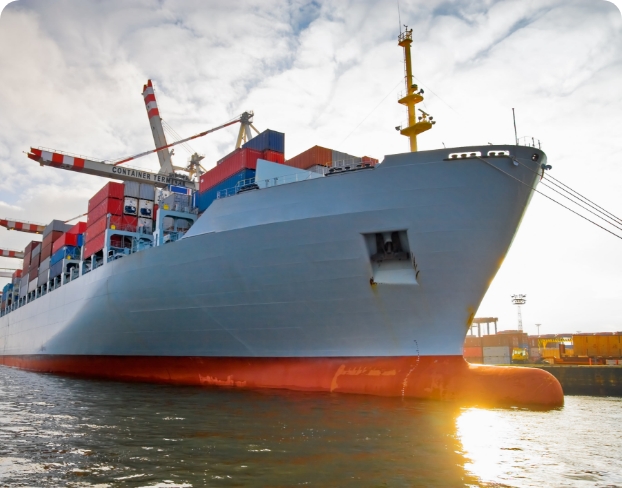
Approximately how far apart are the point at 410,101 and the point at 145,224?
51.5 feet

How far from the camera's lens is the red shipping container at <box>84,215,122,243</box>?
23.7 meters

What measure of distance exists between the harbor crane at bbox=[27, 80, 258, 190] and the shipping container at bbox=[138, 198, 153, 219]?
4.07 metres

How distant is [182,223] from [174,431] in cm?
1514

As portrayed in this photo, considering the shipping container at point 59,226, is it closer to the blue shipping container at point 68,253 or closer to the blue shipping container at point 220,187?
the blue shipping container at point 68,253

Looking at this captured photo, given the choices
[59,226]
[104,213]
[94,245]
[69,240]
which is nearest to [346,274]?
[104,213]

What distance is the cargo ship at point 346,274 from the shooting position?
13.0m

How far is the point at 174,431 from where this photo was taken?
28.0 feet

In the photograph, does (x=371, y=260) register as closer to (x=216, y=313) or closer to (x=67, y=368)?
(x=216, y=313)

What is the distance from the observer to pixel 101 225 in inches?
960

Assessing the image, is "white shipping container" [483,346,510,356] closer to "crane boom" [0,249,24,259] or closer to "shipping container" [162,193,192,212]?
"shipping container" [162,193,192,212]

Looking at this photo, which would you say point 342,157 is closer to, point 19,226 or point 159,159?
point 159,159

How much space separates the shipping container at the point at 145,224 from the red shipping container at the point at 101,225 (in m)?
1.04

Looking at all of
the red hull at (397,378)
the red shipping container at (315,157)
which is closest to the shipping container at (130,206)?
the red hull at (397,378)

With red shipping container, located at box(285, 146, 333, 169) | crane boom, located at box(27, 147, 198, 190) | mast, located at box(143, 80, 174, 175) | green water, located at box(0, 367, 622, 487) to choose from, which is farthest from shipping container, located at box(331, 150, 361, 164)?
mast, located at box(143, 80, 174, 175)
